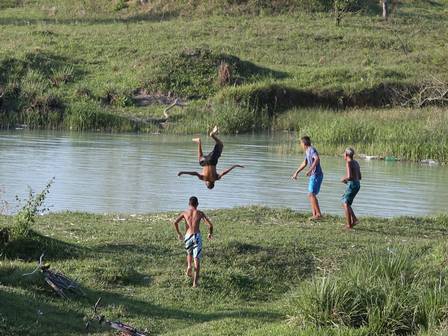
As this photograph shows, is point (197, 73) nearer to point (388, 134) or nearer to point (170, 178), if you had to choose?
point (388, 134)

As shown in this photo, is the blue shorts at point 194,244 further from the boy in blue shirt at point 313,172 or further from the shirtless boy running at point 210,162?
the boy in blue shirt at point 313,172

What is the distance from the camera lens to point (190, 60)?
136ft

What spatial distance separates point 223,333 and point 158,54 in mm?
32518

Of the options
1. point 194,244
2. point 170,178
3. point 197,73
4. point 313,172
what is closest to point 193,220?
point 194,244

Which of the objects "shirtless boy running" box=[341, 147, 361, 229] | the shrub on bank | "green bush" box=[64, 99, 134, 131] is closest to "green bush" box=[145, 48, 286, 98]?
"green bush" box=[64, 99, 134, 131]

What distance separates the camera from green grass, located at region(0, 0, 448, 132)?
37.9 meters

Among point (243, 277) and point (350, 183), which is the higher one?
point (350, 183)

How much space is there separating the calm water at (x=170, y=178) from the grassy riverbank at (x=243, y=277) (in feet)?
11.4

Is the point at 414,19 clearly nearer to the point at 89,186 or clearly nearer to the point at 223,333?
the point at 89,186

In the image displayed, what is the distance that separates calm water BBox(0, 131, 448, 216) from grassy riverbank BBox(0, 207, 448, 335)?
137 inches

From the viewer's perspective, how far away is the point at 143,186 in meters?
23.4

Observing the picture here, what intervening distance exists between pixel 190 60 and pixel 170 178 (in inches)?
678

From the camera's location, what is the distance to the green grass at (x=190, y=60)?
37938 mm

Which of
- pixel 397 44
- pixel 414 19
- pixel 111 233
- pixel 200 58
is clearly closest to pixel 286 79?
pixel 200 58
